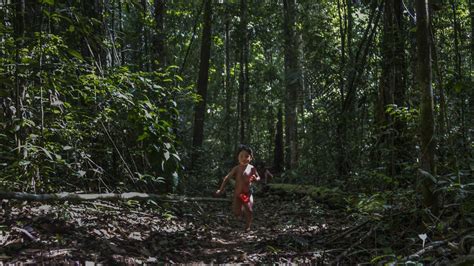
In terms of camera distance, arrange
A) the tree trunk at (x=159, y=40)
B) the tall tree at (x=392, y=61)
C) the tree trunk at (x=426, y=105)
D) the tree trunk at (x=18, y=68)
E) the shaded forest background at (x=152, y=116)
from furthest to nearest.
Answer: the tree trunk at (x=159, y=40) → the tall tree at (x=392, y=61) → the tree trunk at (x=18, y=68) → the shaded forest background at (x=152, y=116) → the tree trunk at (x=426, y=105)

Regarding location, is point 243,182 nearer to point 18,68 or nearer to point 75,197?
point 75,197

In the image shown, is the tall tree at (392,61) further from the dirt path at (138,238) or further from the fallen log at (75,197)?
the fallen log at (75,197)

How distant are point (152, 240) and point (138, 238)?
177mm

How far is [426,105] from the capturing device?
504 cm

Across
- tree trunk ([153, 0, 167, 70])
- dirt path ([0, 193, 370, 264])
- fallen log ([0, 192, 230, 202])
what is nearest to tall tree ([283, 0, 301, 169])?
tree trunk ([153, 0, 167, 70])

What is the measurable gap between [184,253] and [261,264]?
1.10 meters

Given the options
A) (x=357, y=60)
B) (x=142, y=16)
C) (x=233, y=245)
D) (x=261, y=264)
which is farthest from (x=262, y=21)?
(x=261, y=264)

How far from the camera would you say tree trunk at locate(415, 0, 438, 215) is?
501cm

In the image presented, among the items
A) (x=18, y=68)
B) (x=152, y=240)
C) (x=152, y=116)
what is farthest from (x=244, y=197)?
(x=18, y=68)

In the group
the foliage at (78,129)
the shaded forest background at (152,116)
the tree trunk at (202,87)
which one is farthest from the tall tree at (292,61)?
the foliage at (78,129)

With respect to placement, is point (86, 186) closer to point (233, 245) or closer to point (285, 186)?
point (233, 245)

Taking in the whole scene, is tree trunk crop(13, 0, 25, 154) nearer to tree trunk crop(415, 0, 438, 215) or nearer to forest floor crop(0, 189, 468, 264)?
forest floor crop(0, 189, 468, 264)

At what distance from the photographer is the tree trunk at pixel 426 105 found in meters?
5.01

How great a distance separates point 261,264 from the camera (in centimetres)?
503
